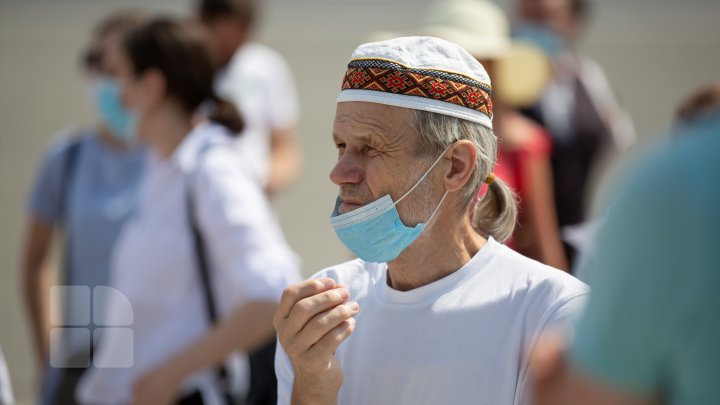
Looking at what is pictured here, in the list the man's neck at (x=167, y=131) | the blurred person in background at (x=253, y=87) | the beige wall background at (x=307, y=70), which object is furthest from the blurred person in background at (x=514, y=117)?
the beige wall background at (x=307, y=70)

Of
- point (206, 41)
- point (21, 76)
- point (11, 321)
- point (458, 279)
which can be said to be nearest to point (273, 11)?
point (21, 76)

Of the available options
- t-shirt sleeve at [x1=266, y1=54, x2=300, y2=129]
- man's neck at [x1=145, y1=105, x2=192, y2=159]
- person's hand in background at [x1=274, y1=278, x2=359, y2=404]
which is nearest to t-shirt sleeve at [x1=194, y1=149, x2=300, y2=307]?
man's neck at [x1=145, y1=105, x2=192, y2=159]

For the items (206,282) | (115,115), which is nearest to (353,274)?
(206,282)

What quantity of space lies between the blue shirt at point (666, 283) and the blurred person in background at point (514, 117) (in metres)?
2.81

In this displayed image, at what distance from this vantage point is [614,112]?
6152 mm

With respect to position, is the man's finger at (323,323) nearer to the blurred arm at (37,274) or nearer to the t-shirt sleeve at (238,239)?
the t-shirt sleeve at (238,239)

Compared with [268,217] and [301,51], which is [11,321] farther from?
[301,51]

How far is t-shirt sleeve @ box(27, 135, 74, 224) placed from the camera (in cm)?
495

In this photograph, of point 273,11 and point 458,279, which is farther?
point 273,11

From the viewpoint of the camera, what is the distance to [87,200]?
482cm

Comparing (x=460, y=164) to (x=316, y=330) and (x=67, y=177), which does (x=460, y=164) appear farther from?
(x=67, y=177)

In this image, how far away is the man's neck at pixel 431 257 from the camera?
7.82 ft

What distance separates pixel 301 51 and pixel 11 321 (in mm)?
7794

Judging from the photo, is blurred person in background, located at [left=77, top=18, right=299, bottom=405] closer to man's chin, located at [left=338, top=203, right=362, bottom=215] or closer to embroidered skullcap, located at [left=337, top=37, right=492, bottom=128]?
man's chin, located at [left=338, top=203, right=362, bottom=215]
